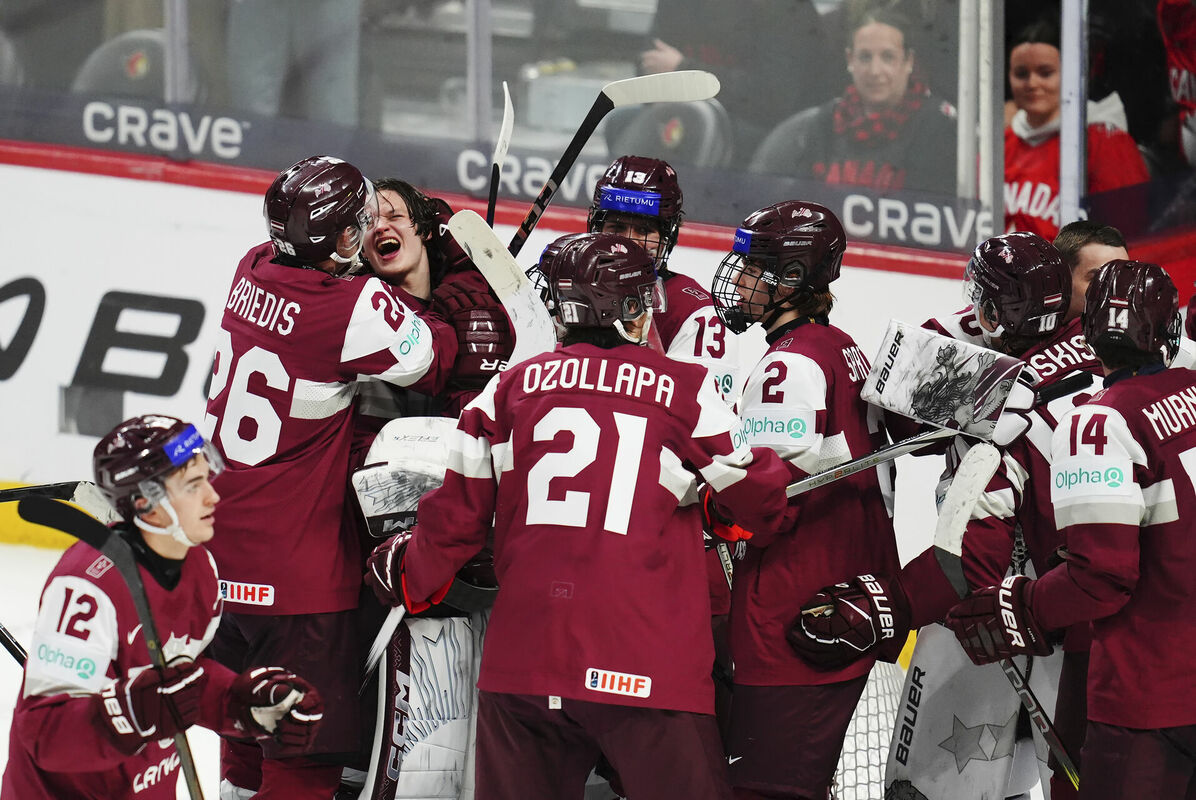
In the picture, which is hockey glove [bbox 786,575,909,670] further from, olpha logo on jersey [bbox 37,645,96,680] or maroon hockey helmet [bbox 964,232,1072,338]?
olpha logo on jersey [bbox 37,645,96,680]

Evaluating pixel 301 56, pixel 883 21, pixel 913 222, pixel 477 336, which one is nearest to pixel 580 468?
pixel 477 336

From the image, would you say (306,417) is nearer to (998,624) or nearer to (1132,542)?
(998,624)

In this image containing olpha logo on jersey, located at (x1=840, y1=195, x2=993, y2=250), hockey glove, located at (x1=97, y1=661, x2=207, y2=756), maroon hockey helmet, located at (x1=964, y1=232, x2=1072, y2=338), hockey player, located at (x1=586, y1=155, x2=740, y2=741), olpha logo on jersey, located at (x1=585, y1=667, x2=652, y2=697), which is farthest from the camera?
olpha logo on jersey, located at (x1=840, y1=195, x2=993, y2=250)

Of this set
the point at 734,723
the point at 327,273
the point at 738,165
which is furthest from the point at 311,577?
the point at 738,165

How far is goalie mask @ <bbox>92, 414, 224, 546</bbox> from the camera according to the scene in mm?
2225

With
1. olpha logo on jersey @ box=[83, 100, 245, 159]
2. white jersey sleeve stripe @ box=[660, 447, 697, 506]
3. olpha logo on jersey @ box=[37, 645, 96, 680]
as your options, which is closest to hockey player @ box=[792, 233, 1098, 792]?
white jersey sleeve stripe @ box=[660, 447, 697, 506]

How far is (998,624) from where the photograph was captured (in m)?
2.69

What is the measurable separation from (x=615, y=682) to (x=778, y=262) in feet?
3.00

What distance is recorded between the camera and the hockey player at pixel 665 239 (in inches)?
129

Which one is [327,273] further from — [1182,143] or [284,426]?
[1182,143]

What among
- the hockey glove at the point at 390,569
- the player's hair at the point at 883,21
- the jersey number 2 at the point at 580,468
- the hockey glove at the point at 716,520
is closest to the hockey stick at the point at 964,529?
the hockey glove at the point at 716,520

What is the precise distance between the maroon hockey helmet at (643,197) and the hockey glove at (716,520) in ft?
2.66

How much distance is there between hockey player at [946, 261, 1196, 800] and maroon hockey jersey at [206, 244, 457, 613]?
47.2 inches

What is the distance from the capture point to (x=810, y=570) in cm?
289
